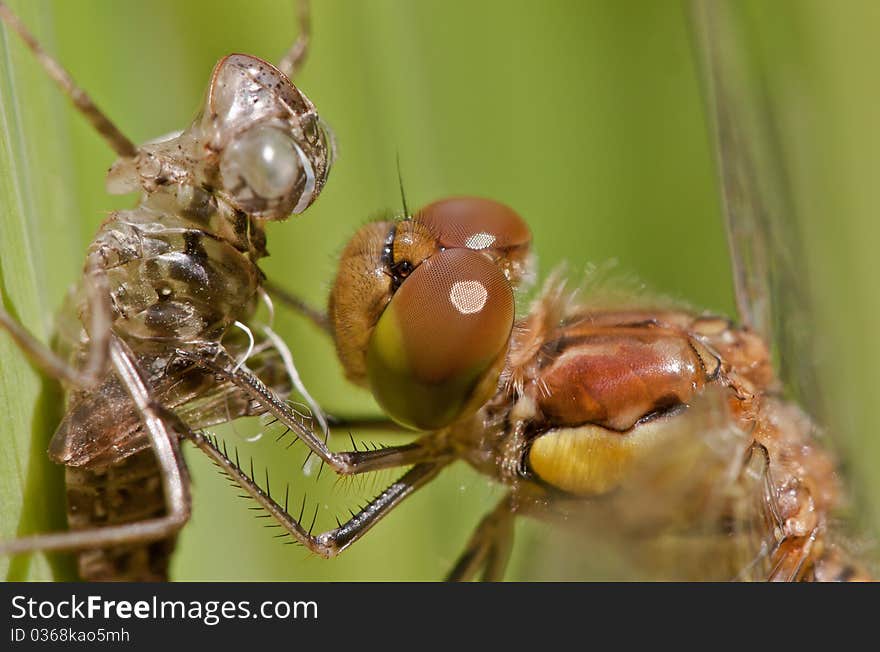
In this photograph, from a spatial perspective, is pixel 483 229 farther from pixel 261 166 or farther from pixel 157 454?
pixel 157 454

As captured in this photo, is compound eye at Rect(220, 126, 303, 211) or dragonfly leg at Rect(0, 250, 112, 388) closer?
dragonfly leg at Rect(0, 250, 112, 388)

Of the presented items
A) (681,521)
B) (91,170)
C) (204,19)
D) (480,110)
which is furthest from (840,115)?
(91,170)

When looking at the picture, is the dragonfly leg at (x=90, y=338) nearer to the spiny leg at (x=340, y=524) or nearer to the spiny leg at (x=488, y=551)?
the spiny leg at (x=340, y=524)

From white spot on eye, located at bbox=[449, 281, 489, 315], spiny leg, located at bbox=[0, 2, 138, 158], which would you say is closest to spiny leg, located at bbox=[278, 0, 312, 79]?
spiny leg, located at bbox=[0, 2, 138, 158]

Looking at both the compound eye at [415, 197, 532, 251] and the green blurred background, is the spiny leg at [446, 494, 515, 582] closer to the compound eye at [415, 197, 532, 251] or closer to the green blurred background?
the green blurred background

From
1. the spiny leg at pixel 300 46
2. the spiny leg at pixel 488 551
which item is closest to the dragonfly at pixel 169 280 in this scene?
the spiny leg at pixel 300 46
